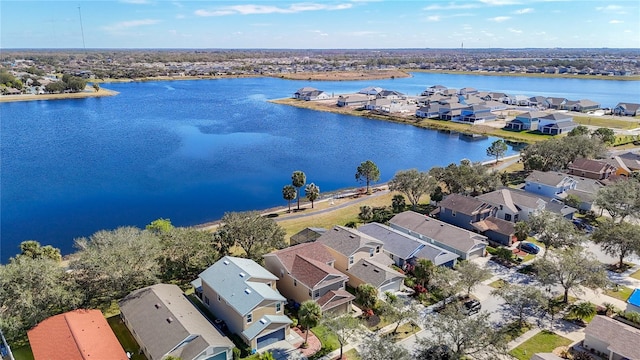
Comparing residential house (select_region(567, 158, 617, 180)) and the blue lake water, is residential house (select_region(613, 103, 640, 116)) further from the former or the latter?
residential house (select_region(567, 158, 617, 180))

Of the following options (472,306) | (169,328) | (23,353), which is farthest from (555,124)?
(23,353)

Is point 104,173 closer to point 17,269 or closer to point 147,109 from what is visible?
point 17,269

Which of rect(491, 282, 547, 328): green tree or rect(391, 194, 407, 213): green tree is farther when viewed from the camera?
rect(391, 194, 407, 213): green tree

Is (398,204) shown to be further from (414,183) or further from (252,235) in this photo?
(252,235)

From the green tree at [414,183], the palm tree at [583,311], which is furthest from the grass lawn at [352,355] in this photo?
the green tree at [414,183]

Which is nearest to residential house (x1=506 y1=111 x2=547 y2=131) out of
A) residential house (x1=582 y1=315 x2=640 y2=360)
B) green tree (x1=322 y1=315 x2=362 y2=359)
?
residential house (x1=582 y1=315 x2=640 y2=360)

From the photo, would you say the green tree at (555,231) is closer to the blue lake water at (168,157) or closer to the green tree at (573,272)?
the green tree at (573,272)
